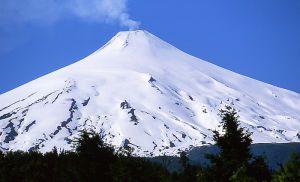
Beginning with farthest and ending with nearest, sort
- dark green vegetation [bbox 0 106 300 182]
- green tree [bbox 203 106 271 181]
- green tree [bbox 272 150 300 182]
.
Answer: green tree [bbox 203 106 271 181] → dark green vegetation [bbox 0 106 300 182] → green tree [bbox 272 150 300 182]

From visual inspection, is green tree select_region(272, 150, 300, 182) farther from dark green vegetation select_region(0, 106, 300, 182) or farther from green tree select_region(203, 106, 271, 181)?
green tree select_region(203, 106, 271, 181)

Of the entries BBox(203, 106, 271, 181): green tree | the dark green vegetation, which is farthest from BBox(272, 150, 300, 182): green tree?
BBox(203, 106, 271, 181): green tree

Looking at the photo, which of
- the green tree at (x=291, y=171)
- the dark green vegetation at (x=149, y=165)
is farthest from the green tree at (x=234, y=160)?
the green tree at (x=291, y=171)

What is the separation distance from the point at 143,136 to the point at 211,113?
2089 inches

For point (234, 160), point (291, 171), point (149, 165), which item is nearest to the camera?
→ point (291, 171)

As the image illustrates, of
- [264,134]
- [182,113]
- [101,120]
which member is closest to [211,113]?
[182,113]

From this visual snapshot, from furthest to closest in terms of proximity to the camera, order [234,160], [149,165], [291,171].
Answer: [149,165] → [234,160] → [291,171]

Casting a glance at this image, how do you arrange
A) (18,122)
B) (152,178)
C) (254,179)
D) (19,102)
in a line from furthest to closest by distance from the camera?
(19,102) < (18,122) < (152,178) < (254,179)

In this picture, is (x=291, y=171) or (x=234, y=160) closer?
(x=291, y=171)

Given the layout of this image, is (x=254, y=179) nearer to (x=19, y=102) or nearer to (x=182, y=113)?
(x=182, y=113)

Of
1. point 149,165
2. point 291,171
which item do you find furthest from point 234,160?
point 149,165

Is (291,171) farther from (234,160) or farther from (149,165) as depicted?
(149,165)

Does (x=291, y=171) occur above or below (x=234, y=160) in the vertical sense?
below

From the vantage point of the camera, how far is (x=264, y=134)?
175875mm
